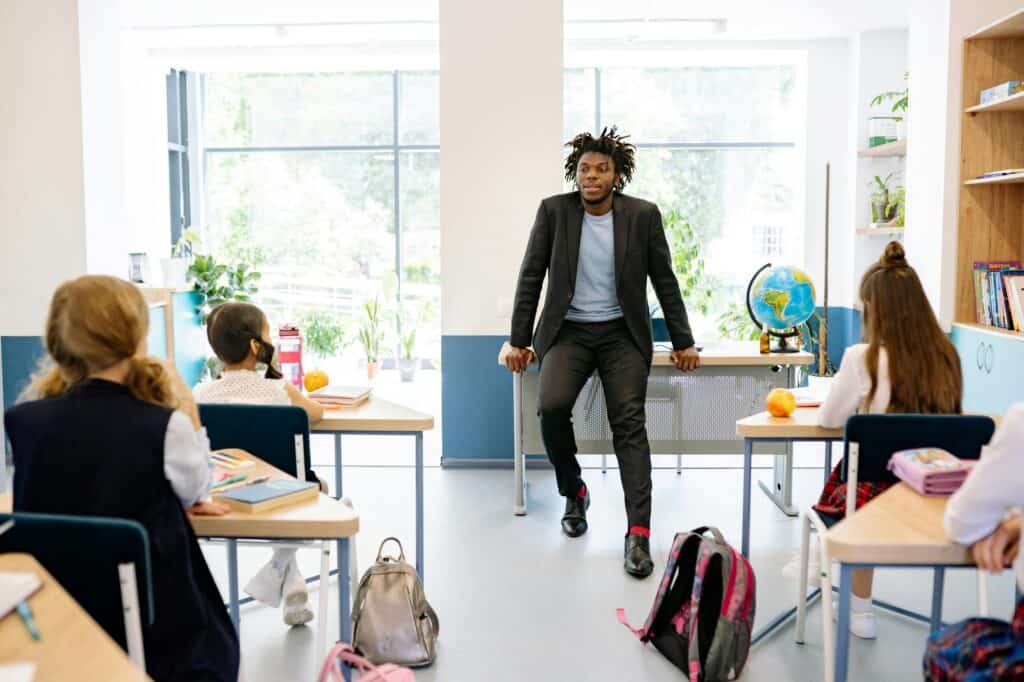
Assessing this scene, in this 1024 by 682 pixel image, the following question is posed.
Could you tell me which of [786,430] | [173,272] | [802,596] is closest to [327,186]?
[173,272]

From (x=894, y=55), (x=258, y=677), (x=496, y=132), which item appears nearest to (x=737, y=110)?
(x=894, y=55)

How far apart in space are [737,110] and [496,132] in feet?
12.8

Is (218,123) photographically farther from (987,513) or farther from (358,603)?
(987,513)

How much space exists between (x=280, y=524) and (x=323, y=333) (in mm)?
6886

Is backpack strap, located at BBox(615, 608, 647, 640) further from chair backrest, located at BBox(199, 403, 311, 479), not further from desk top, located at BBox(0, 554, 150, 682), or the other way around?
desk top, located at BBox(0, 554, 150, 682)

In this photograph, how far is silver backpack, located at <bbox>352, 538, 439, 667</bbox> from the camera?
281 cm

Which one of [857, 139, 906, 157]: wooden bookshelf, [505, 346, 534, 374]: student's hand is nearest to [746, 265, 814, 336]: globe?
[505, 346, 534, 374]: student's hand

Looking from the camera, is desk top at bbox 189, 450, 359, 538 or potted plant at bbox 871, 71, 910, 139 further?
potted plant at bbox 871, 71, 910, 139

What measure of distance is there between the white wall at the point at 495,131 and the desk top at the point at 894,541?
341cm

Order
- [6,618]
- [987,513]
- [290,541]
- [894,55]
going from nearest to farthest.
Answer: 1. [6,618]
2. [987,513]
3. [290,541]
4. [894,55]

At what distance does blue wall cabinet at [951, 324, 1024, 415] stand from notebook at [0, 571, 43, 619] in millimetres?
3806

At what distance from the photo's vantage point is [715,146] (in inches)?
330

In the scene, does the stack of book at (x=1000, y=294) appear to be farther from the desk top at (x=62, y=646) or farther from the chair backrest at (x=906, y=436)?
the desk top at (x=62, y=646)

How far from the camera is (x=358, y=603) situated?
9.29 ft
